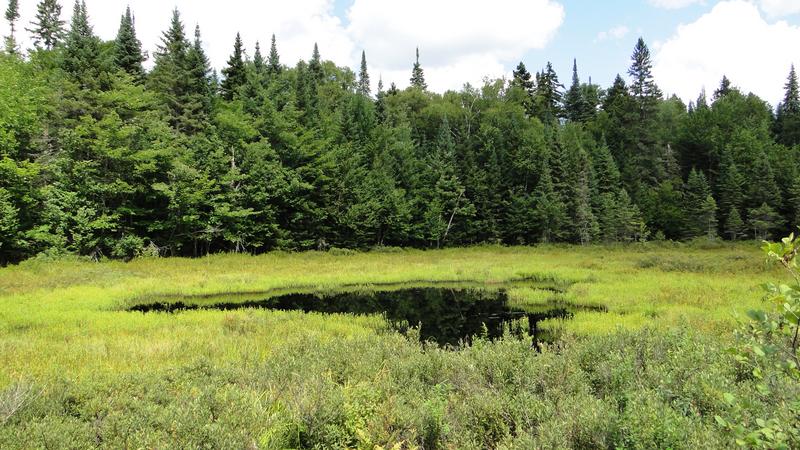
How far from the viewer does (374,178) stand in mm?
53875

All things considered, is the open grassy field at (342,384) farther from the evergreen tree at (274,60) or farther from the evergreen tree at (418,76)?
the evergreen tree at (418,76)

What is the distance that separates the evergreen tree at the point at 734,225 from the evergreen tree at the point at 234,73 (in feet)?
208

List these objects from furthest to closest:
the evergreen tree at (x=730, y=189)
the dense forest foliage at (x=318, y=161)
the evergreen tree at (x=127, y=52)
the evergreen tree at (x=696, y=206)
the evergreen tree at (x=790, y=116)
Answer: the evergreen tree at (x=790, y=116), the evergreen tree at (x=730, y=189), the evergreen tree at (x=696, y=206), the evergreen tree at (x=127, y=52), the dense forest foliage at (x=318, y=161)

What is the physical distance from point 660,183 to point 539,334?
7026 centimetres

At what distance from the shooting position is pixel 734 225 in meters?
60.8

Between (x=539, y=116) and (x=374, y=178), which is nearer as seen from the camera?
(x=374, y=178)

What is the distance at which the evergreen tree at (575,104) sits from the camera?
328 ft

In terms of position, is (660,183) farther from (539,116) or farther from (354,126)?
(354,126)

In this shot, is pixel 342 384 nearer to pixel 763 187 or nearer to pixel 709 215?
pixel 709 215

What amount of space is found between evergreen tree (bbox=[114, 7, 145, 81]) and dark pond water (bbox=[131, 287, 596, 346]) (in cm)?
3578

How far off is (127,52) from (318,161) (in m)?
21.6

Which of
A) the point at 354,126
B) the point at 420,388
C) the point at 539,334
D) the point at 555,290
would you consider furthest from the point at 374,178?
the point at 420,388

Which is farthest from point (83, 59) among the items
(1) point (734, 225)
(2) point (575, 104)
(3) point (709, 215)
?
(2) point (575, 104)

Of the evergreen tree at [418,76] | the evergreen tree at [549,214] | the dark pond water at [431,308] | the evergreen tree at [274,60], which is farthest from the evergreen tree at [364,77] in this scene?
the dark pond water at [431,308]
